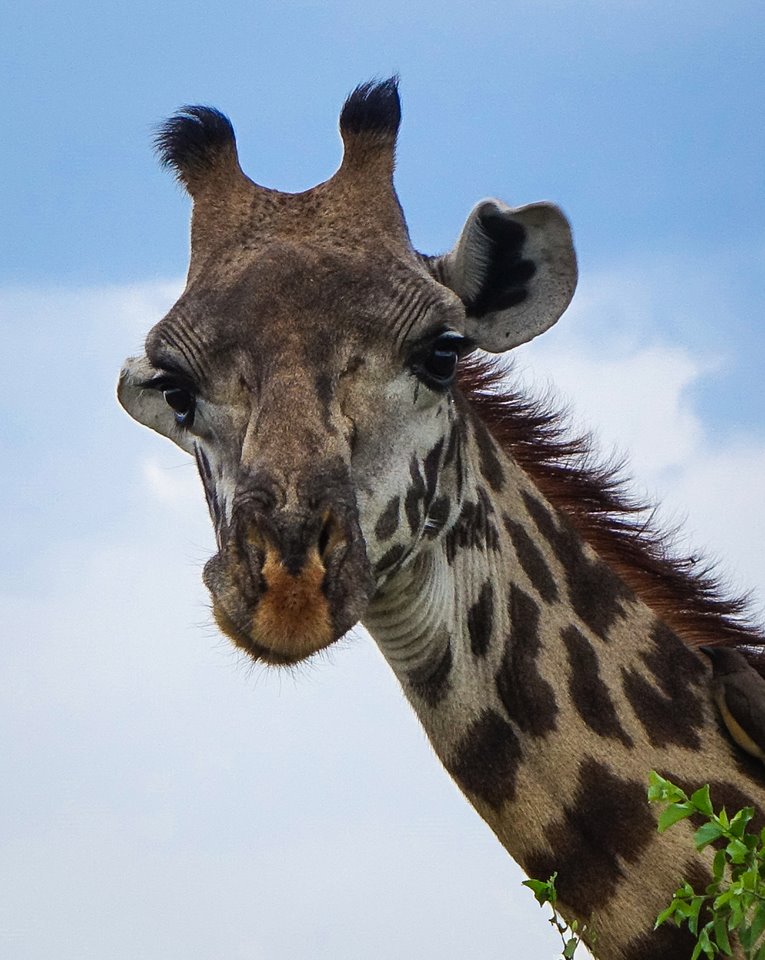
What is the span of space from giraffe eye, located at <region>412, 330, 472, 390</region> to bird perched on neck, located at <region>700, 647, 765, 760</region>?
229 centimetres

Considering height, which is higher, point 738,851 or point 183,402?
point 183,402

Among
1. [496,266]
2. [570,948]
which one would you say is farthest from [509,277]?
[570,948]

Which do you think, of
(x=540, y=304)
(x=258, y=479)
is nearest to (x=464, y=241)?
(x=540, y=304)

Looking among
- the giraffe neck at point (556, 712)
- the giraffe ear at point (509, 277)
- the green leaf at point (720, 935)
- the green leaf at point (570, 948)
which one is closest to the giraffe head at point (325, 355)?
the giraffe ear at point (509, 277)

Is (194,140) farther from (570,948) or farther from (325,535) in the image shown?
(570,948)

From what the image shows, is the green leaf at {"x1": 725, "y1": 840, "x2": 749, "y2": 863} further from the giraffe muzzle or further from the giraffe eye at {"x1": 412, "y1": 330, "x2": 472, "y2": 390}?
the giraffe eye at {"x1": 412, "y1": 330, "x2": 472, "y2": 390}

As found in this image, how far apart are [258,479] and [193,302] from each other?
4.41 ft

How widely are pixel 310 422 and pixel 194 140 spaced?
261 cm

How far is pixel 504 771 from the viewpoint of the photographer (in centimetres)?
677

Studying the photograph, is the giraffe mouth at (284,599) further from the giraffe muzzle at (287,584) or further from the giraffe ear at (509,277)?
the giraffe ear at (509,277)

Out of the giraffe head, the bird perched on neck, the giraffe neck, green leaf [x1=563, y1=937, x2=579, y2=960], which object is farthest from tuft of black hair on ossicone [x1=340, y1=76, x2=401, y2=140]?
green leaf [x1=563, y1=937, x2=579, y2=960]

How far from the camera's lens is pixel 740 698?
7.28 meters

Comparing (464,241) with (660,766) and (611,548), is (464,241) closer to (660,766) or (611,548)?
(611,548)

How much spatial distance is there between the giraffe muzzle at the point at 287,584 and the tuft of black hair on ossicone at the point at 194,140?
2.89 metres
